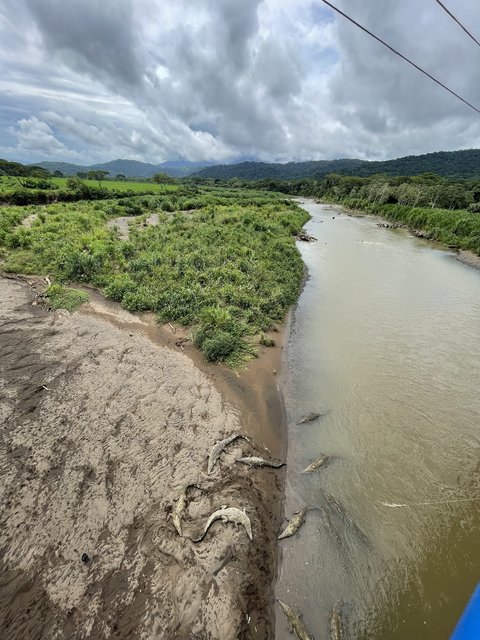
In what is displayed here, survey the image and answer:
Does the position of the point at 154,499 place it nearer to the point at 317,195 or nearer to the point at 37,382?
the point at 37,382

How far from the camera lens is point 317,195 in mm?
120062

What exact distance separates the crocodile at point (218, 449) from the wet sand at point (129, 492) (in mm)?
149

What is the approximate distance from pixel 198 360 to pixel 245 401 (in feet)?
7.63

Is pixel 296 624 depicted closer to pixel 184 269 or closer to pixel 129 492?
pixel 129 492

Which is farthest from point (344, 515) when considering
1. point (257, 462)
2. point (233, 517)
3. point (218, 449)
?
point (218, 449)

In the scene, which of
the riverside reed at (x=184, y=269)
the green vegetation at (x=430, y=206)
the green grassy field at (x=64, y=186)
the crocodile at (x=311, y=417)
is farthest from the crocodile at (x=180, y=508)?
the green grassy field at (x=64, y=186)

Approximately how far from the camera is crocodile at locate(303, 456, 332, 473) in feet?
Result: 23.0

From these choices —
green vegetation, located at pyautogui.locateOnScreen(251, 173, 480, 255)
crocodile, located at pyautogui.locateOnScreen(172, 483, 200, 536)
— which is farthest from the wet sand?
green vegetation, located at pyautogui.locateOnScreen(251, 173, 480, 255)

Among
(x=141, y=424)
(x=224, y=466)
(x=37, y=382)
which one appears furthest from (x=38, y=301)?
(x=224, y=466)

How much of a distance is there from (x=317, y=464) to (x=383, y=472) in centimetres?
153

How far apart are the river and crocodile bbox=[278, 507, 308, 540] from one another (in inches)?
3.7

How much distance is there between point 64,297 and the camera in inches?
525

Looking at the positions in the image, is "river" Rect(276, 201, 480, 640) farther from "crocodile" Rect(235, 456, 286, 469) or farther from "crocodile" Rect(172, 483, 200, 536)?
"crocodile" Rect(172, 483, 200, 536)

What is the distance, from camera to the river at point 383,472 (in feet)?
16.3
